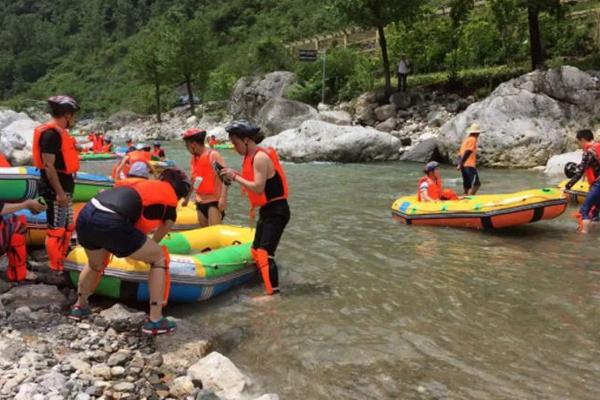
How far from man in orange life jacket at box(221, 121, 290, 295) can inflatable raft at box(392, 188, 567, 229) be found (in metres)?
3.77

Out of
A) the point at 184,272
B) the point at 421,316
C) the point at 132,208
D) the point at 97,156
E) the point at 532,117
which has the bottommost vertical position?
the point at 421,316

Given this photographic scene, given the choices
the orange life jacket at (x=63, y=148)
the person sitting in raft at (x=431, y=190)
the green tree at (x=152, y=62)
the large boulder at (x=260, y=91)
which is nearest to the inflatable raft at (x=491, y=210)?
the person sitting in raft at (x=431, y=190)

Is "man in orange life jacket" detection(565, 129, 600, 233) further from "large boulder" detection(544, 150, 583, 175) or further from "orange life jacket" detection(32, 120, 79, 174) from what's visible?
"orange life jacket" detection(32, 120, 79, 174)

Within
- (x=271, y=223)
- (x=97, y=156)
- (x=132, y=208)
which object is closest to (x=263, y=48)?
(x=97, y=156)

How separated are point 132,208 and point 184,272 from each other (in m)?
1.30

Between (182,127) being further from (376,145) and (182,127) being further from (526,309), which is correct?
(526,309)

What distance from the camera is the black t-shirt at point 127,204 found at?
398 cm

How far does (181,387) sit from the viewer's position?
360 centimetres

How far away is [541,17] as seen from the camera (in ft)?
73.6

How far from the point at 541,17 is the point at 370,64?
840 centimetres

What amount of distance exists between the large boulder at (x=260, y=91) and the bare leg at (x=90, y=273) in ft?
78.7

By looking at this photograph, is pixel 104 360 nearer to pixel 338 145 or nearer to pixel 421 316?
pixel 421 316

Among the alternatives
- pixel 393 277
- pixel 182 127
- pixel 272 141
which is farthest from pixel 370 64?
pixel 393 277

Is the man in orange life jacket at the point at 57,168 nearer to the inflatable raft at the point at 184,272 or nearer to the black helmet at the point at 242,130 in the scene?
the inflatable raft at the point at 184,272
